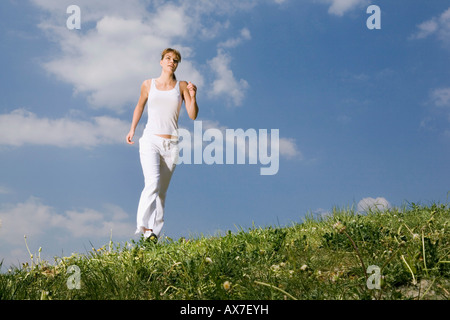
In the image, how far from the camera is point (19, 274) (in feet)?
19.0

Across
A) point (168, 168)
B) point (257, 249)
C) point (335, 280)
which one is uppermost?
point (168, 168)

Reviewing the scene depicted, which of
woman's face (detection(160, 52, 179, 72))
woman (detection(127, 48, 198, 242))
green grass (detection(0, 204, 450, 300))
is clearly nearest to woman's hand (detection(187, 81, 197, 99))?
woman (detection(127, 48, 198, 242))

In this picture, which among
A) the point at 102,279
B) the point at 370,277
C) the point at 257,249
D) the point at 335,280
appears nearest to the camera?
the point at 370,277

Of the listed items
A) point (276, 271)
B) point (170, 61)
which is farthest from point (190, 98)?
point (276, 271)

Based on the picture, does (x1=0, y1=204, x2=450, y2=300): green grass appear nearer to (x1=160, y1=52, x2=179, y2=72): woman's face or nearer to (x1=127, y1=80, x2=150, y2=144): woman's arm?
(x1=127, y1=80, x2=150, y2=144): woman's arm

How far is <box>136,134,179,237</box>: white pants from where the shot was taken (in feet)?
28.8

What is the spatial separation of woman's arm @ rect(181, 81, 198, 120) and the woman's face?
1.35 ft

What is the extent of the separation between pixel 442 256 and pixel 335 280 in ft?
4.13

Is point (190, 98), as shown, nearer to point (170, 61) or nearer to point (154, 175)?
point (170, 61)

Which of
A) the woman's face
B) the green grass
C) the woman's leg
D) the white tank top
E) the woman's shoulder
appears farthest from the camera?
the woman's shoulder

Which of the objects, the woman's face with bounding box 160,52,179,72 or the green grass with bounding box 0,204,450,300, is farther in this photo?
the woman's face with bounding box 160,52,179,72

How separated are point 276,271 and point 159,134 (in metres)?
4.88
